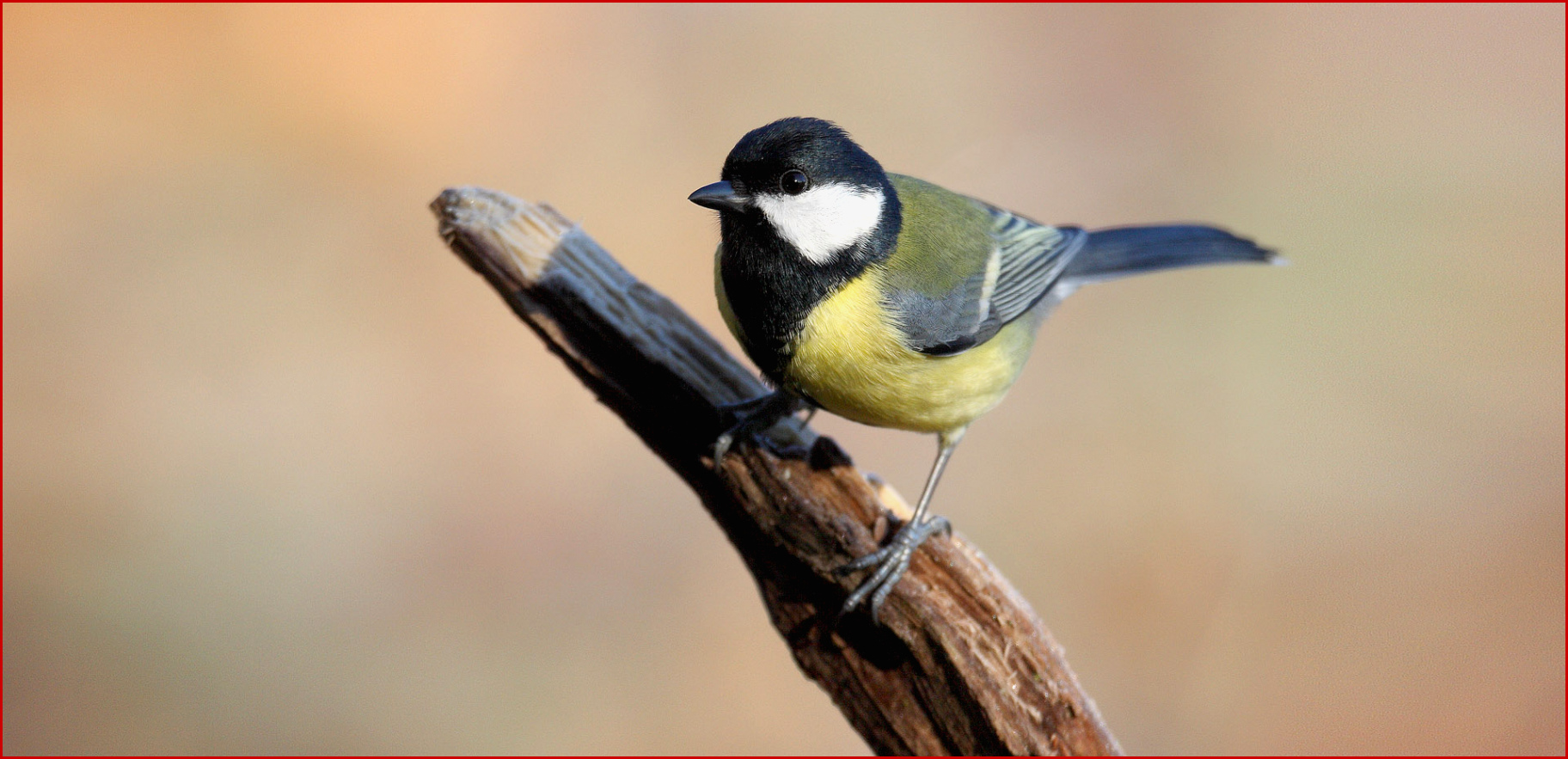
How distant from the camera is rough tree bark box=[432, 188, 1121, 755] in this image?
9.42 ft

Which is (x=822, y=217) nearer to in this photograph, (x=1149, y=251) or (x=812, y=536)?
(x=812, y=536)

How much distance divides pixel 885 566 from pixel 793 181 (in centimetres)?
106

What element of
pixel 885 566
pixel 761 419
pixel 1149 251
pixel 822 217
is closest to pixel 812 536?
pixel 885 566

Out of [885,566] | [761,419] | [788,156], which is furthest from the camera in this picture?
[761,419]

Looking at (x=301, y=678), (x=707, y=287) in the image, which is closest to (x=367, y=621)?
(x=301, y=678)

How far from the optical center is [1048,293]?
3.63 meters

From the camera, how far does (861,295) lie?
2.82 m

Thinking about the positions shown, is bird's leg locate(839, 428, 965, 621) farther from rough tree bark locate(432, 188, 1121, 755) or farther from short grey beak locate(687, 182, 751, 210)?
short grey beak locate(687, 182, 751, 210)

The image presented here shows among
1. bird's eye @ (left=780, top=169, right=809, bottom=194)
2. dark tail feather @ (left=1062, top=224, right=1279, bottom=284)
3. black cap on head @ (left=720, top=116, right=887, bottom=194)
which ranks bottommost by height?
dark tail feather @ (left=1062, top=224, right=1279, bottom=284)

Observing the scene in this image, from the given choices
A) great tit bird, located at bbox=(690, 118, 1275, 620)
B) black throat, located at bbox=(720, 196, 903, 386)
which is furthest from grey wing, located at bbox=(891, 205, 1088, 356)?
black throat, located at bbox=(720, 196, 903, 386)

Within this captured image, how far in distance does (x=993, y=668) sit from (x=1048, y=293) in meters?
1.33

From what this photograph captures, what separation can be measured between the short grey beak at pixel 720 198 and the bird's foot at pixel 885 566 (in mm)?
1004

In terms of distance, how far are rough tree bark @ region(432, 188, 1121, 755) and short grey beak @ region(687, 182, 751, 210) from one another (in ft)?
1.67

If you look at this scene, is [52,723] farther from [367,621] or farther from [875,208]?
[875,208]
